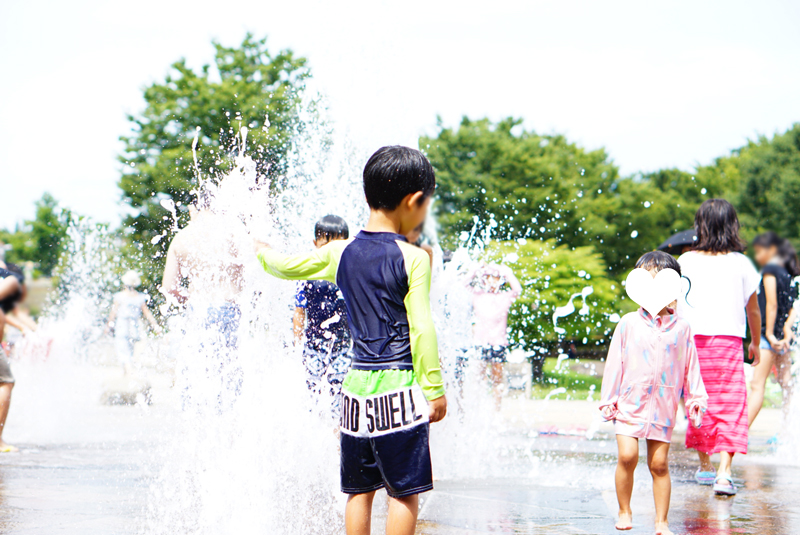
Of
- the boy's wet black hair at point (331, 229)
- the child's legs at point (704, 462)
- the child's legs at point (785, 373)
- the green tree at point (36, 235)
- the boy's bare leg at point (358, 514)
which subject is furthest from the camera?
the green tree at point (36, 235)

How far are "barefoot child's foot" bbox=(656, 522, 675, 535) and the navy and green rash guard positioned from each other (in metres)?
1.73

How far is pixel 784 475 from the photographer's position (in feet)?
19.5

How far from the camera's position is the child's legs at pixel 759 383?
6582mm

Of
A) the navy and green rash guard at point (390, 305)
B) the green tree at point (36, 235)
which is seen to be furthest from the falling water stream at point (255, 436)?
the green tree at point (36, 235)

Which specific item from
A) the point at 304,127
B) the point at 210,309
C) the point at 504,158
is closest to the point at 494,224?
the point at 504,158

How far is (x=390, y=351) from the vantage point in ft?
8.73

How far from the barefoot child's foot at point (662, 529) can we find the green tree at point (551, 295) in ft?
48.3

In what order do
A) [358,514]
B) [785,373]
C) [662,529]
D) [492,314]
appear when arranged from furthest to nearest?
[492,314] → [785,373] → [662,529] → [358,514]

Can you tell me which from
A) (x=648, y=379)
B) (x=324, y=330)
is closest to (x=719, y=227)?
(x=648, y=379)

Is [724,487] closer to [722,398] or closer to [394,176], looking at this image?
[722,398]

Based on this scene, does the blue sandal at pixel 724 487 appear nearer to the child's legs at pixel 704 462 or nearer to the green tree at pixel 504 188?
the child's legs at pixel 704 462

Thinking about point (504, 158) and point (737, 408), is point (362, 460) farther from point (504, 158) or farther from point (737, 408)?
point (504, 158)

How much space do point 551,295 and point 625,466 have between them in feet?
51.6

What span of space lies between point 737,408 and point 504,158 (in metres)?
27.7
